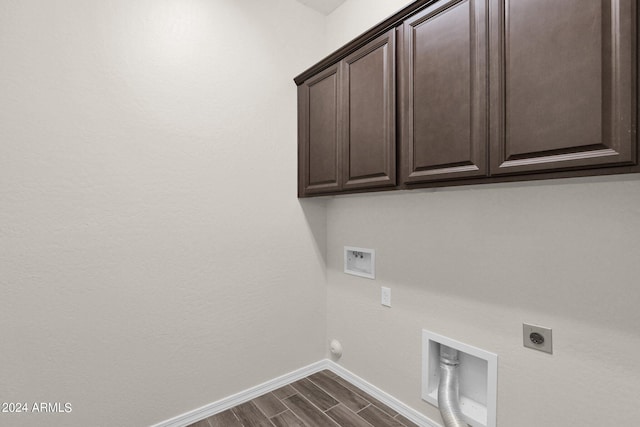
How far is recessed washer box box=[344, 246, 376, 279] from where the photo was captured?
201 centimetres

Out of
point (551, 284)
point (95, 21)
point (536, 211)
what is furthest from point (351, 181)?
point (95, 21)

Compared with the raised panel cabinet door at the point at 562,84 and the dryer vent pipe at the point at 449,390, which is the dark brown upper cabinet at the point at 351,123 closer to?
the raised panel cabinet door at the point at 562,84

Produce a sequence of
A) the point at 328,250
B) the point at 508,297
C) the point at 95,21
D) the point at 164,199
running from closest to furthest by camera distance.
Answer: the point at 508,297
the point at 95,21
the point at 164,199
the point at 328,250

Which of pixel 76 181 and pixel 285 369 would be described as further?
pixel 285 369

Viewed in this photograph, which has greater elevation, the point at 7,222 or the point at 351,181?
the point at 351,181

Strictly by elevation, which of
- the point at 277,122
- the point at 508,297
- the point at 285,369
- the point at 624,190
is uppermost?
the point at 277,122

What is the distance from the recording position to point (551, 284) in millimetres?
1250

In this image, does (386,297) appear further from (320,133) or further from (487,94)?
(487,94)

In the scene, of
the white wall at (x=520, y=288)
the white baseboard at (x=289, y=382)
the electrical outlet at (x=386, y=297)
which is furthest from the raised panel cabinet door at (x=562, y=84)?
the white baseboard at (x=289, y=382)

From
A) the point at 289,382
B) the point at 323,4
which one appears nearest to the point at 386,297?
the point at 289,382

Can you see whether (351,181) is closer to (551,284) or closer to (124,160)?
(551,284)

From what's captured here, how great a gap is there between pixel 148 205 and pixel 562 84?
1.90m

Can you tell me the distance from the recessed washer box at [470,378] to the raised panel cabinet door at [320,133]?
1071 millimetres

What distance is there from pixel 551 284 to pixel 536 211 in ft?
1.03
